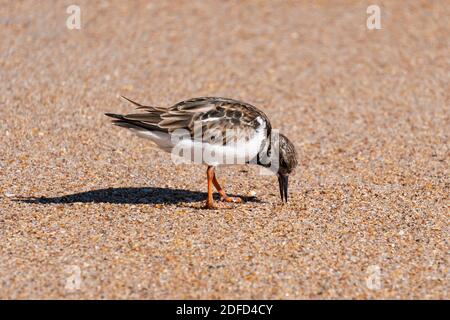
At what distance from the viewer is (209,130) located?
7.68 m

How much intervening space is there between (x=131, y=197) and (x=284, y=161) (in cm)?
176

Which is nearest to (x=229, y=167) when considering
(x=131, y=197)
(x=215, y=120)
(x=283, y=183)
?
(x=283, y=183)

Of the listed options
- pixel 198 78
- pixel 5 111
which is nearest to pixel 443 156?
pixel 198 78

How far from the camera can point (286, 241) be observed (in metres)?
7.12

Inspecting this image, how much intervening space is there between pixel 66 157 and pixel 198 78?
4001 millimetres

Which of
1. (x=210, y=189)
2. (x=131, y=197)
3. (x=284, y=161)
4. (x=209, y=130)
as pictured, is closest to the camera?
(x=209, y=130)

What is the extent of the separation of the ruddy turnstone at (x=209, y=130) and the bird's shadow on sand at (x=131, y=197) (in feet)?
1.84

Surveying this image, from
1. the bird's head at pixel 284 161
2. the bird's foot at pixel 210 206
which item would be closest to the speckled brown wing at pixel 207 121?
the bird's head at pixel 284 161

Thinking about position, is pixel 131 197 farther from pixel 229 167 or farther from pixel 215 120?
pixel 229 167

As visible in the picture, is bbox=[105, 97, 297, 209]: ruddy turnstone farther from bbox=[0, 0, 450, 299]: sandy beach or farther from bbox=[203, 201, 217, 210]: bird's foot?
bbox=[0, 0, 450, 299]: sandy beach

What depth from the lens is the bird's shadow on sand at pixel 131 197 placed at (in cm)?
807

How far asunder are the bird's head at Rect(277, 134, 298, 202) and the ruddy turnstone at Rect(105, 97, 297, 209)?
0.69ft

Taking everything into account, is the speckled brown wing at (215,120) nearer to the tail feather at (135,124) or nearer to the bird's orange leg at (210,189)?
the tail feather at (135,124)

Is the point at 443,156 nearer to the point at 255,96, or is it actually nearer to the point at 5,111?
the point at 255,96
